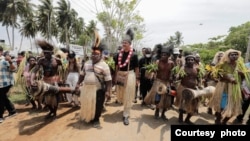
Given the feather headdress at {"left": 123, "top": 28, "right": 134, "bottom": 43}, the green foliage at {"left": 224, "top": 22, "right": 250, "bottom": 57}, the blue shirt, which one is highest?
the green foliage at {"left": 224, "top": 22, "right": 250, "bottom": 57}

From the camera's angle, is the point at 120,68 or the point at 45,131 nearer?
the point at 45,131

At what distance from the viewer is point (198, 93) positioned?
16.9ft

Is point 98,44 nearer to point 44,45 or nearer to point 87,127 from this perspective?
point 44,45

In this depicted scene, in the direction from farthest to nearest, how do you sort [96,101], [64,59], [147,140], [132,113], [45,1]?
[45,1] → [64,59] → [132,113] → [96,101] → [147,140]

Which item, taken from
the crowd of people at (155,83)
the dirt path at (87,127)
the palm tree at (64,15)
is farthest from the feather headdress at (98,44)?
the palm tree at (64,15)

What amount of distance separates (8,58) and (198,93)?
451 cm

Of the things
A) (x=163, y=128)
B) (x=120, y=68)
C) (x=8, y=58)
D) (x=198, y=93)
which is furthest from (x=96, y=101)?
(x=8, y=58)

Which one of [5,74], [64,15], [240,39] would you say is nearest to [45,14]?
[64,15]

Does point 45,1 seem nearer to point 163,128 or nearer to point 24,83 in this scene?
point 24,83

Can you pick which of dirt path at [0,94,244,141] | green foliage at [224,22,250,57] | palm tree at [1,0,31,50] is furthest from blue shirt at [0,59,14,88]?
palm tree at [1,0,31,50]

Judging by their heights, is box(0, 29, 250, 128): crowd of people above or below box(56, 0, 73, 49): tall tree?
below

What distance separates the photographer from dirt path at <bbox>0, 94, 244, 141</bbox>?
471 cm

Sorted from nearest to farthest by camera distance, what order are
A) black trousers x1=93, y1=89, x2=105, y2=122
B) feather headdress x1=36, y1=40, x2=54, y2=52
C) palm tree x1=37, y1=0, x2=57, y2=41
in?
black trousers x1=93, y1=89, x2=105, y2=122 → feather headdress x1=36, y1=40, x2=54, y2=52 → palm tree x1=37, y1=0, x2=57, y2=41

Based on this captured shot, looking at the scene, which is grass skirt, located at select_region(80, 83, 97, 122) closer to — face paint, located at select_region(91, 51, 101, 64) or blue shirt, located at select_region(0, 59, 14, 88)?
face paint, located at select_region(91, 51, 101, 64)
